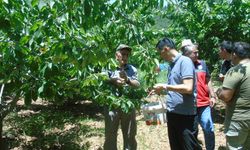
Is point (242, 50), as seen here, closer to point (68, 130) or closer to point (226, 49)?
point (226, 49)

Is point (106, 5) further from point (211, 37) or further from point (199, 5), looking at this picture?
point (211, 37)

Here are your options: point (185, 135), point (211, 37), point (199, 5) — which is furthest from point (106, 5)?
point (211, 37)

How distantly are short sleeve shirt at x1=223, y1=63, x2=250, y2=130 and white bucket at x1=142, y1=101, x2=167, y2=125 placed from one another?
0.74m

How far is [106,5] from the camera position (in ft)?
8.61

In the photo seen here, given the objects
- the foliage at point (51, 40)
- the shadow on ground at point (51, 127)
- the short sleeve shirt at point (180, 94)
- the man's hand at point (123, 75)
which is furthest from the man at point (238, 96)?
the shadow on ground at point (51, 127)

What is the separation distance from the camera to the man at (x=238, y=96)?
3.94 meters

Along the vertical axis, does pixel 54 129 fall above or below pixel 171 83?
below

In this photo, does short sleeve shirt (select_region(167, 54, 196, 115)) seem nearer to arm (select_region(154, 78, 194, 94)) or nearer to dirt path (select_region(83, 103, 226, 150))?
arm (select_region(154, 78, 194, 94))

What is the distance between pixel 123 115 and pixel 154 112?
0.99 meters

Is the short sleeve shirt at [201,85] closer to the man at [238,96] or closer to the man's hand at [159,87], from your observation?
the man at [238,96]

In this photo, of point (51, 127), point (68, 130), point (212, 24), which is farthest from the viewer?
point (51, 127)

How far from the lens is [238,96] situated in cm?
403

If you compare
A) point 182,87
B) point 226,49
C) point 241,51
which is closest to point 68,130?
point 226,49

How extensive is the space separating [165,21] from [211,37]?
1.86 meters
